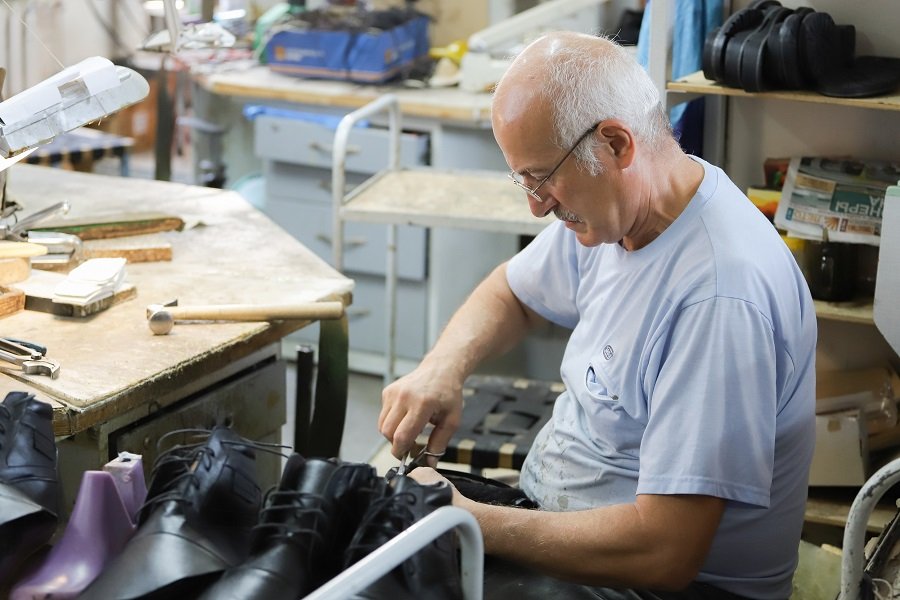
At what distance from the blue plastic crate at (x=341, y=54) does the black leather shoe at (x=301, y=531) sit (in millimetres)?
2731

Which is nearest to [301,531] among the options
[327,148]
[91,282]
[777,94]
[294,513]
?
[294,513]

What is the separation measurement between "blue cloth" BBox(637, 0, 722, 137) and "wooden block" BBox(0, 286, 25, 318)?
137 cm

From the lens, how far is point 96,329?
1.85 metres

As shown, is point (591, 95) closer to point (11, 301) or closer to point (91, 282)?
point (91, 282)

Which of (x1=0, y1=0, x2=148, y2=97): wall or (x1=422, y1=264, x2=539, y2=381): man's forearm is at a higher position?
(x1=0, y1=0, x2=148, y2=97): wall

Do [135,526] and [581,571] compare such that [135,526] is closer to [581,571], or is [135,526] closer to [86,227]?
[581,571]

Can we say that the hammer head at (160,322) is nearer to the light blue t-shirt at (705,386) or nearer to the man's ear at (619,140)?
the light blue t-shirt at (705,386)

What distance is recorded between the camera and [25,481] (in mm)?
1321

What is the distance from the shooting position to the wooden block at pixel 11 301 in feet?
6.17

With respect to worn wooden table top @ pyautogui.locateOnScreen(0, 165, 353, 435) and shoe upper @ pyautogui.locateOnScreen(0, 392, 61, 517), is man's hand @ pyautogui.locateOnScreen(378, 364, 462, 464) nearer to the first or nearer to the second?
worn wooden table top @ pyautogui.locateOnScreen(0, 165, 353, 435)

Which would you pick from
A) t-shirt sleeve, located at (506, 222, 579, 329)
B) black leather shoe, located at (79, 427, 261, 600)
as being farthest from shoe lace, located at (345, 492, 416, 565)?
t-shirt sleeve, located at (506, 222, 579, 329)

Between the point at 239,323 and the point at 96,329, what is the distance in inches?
9.0

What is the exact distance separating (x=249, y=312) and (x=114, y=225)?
0.55 meters

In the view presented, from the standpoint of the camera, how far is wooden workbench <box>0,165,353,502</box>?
1.64 meters
